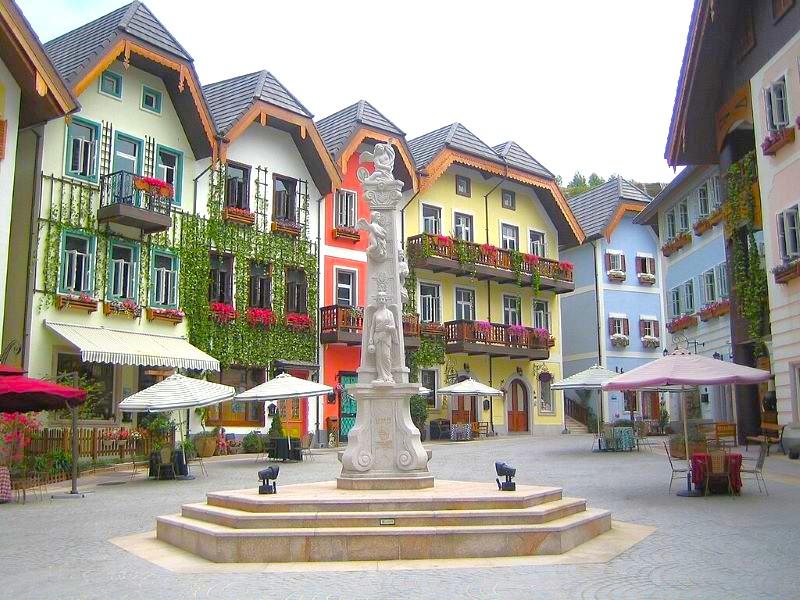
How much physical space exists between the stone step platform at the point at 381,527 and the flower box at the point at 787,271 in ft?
37.5

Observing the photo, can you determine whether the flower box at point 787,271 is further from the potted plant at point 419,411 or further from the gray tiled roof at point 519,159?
the gray tiled roof at point 519,159

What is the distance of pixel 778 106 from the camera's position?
68.7ft

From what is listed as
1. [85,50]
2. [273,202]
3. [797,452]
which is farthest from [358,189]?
[797,452]

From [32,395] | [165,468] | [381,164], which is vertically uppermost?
[381,164]

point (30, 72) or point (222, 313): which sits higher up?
point (30, 72)

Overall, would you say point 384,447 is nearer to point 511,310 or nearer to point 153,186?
point 153,186

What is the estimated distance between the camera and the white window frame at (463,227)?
123ft

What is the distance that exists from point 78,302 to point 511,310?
21.0m

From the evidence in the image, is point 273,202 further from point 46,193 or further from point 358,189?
point 46,193

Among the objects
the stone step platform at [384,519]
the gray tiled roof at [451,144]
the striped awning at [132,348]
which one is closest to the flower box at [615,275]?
the gray tiled roof at [451,144]

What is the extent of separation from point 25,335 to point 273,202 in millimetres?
10674

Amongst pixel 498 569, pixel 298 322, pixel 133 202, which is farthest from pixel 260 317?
pixel 498 569

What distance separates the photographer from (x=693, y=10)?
905 inches

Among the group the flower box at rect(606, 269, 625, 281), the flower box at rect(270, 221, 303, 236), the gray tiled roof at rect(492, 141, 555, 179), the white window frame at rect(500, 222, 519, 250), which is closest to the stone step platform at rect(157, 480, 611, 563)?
the flower box at rect(270, 221, 303, 236)
